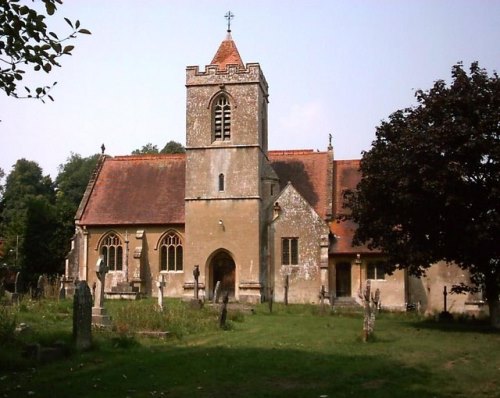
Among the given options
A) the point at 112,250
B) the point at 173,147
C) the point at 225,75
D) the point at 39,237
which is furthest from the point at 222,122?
the point at 173,147

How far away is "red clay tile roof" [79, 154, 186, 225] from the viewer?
39.7 meters

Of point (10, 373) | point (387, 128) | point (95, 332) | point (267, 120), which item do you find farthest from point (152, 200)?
point (10, 373)

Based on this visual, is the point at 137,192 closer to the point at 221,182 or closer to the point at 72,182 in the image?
the point at 221,182

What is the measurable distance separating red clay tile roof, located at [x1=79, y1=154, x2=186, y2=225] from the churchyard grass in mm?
18160

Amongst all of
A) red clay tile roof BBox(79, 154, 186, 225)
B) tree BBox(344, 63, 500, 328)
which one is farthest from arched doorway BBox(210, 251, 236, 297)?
tree BBox(344, 63, 500, 328)

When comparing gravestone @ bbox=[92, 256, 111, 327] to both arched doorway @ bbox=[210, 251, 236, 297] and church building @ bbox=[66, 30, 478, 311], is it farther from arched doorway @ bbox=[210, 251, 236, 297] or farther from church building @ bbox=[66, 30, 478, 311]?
arched doorway @ bbox=[210, 251, 236, 297]

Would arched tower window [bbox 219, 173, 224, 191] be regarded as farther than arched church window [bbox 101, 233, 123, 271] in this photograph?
No

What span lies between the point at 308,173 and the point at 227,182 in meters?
5.76

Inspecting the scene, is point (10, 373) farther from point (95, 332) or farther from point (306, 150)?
point (306, 150)

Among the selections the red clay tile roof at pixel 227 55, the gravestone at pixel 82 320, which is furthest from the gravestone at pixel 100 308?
the red clay tile roof at pixel 227 55

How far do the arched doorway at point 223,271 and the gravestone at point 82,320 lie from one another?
22.1 m

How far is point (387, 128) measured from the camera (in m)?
23.5

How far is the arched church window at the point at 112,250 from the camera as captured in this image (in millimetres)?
39781

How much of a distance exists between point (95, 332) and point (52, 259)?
3138cm
